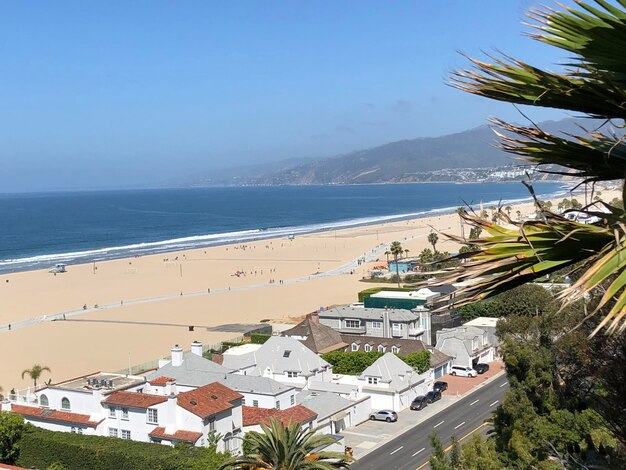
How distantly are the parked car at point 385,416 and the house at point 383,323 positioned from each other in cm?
1108

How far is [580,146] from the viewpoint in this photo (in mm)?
3193

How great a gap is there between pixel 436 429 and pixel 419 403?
386 cm

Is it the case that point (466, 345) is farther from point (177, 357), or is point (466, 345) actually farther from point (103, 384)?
point (103, 384)

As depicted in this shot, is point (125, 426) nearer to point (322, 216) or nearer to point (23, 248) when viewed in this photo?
point (23, 248)

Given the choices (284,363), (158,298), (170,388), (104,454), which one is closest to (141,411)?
(170,388)

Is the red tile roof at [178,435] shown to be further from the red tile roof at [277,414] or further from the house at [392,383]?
the house at [392,383]

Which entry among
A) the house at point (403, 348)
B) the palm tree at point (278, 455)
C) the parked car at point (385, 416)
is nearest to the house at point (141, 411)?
the parked car at point (385, 416)

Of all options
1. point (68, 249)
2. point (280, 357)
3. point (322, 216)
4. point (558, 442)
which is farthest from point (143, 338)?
point (322, 216)

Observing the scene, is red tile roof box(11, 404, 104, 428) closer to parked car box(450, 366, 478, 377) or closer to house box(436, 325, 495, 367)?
parked car box(450, 366, 478, 377)

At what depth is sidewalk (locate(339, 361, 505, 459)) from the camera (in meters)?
28.0

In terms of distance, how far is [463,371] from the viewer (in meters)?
39.8

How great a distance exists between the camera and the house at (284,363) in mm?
34719

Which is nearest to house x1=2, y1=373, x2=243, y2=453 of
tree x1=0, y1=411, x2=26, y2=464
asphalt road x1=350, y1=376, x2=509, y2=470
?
tree x1=0, y1=411, x2=26, y2=464

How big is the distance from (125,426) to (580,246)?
2389 centimetres
